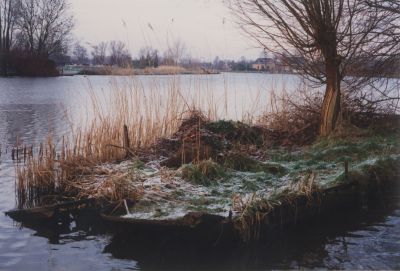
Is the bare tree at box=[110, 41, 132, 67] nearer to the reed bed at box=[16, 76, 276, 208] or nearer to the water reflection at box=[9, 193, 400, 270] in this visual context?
the reed bed at box=[16, 76, 276, 208]

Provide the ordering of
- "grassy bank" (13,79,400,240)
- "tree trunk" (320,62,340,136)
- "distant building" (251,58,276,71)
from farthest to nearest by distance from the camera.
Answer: "distant building" (251,58,276,71) < "tree trunk" (320,62,340,136) < "grassy bank" (13,79,400,240)

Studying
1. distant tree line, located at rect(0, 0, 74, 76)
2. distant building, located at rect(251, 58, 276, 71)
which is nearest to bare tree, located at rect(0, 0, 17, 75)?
distant tree line, located at rect(0, 0, 74, 76)

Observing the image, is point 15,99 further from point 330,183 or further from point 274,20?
point 330,183

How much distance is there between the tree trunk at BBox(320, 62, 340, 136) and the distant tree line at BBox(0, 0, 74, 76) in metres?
35.0

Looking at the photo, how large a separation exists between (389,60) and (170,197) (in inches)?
220

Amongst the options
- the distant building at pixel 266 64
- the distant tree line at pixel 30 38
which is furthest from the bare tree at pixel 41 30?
the distant building at pixel 266 64

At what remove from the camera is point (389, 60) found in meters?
9.02

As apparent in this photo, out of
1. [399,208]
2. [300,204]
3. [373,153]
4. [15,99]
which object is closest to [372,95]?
[373,153]

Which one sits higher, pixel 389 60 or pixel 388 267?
pixel 389 60

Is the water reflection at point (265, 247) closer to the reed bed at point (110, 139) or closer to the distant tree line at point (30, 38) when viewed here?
the reed bed at point (110, 139)

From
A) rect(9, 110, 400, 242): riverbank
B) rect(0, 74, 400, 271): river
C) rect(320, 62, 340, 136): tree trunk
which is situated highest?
rect(320, 62, 340, 136): tree trunk

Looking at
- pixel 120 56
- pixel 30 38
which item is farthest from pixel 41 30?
pixel 120 56

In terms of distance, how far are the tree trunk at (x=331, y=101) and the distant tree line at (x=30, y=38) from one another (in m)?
35.0

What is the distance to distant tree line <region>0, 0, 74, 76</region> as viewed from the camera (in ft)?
143
